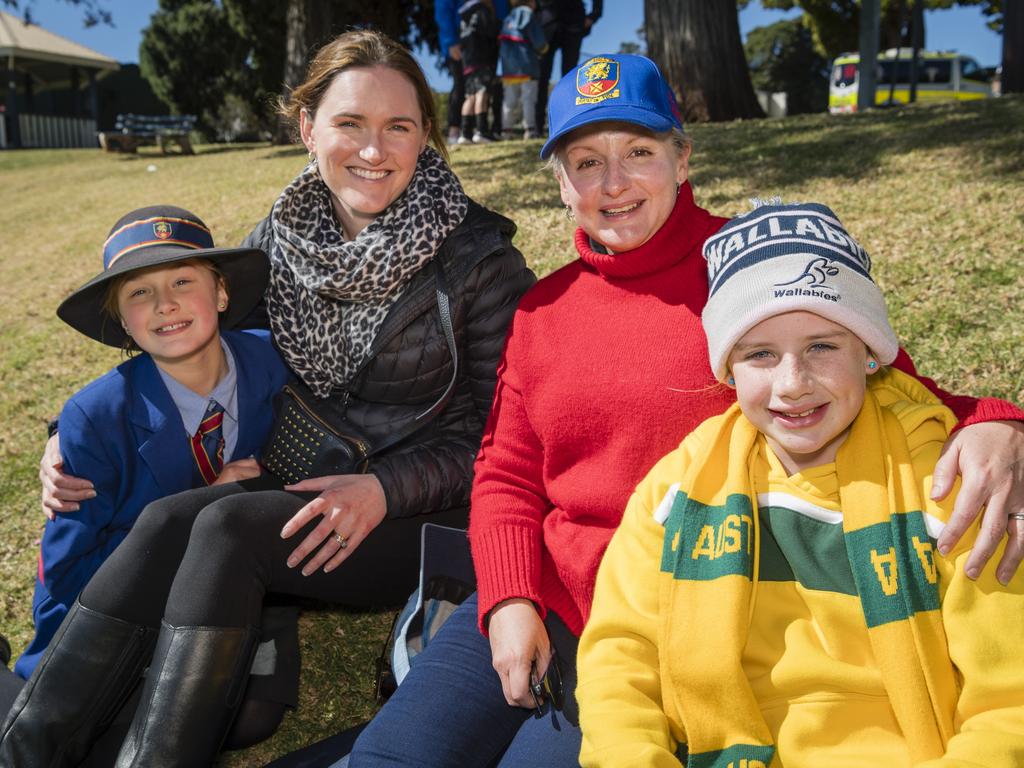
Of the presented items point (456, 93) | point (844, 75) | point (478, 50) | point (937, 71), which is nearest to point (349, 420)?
point (478, 50)

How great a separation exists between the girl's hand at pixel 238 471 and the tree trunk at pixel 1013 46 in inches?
469

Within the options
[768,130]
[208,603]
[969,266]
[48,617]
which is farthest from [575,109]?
[768,130]

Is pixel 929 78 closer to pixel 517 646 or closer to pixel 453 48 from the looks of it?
pixel 453 48

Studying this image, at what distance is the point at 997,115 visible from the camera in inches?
318

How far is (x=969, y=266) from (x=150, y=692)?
13.9 feet

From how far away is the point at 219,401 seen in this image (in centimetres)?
304

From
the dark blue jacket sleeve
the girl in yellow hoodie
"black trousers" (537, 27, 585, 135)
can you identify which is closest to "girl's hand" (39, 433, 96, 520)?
the dark blue jacket sleeve

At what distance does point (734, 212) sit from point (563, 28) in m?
6.35

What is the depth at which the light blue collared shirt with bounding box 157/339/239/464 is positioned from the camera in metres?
2.98

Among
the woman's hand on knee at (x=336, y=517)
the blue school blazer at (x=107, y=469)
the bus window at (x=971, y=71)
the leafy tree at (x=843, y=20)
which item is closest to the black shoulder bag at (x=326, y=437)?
the woman's hand on knee at (x=336, y=517)

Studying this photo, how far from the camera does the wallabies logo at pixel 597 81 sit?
2.38 m

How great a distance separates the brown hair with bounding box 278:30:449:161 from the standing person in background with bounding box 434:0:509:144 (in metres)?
8.74

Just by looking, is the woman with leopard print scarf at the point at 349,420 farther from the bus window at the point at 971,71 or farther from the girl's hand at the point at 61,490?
the bus window at the point at 971,71

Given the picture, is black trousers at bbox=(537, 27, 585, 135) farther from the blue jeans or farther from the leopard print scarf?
the blue jeans
